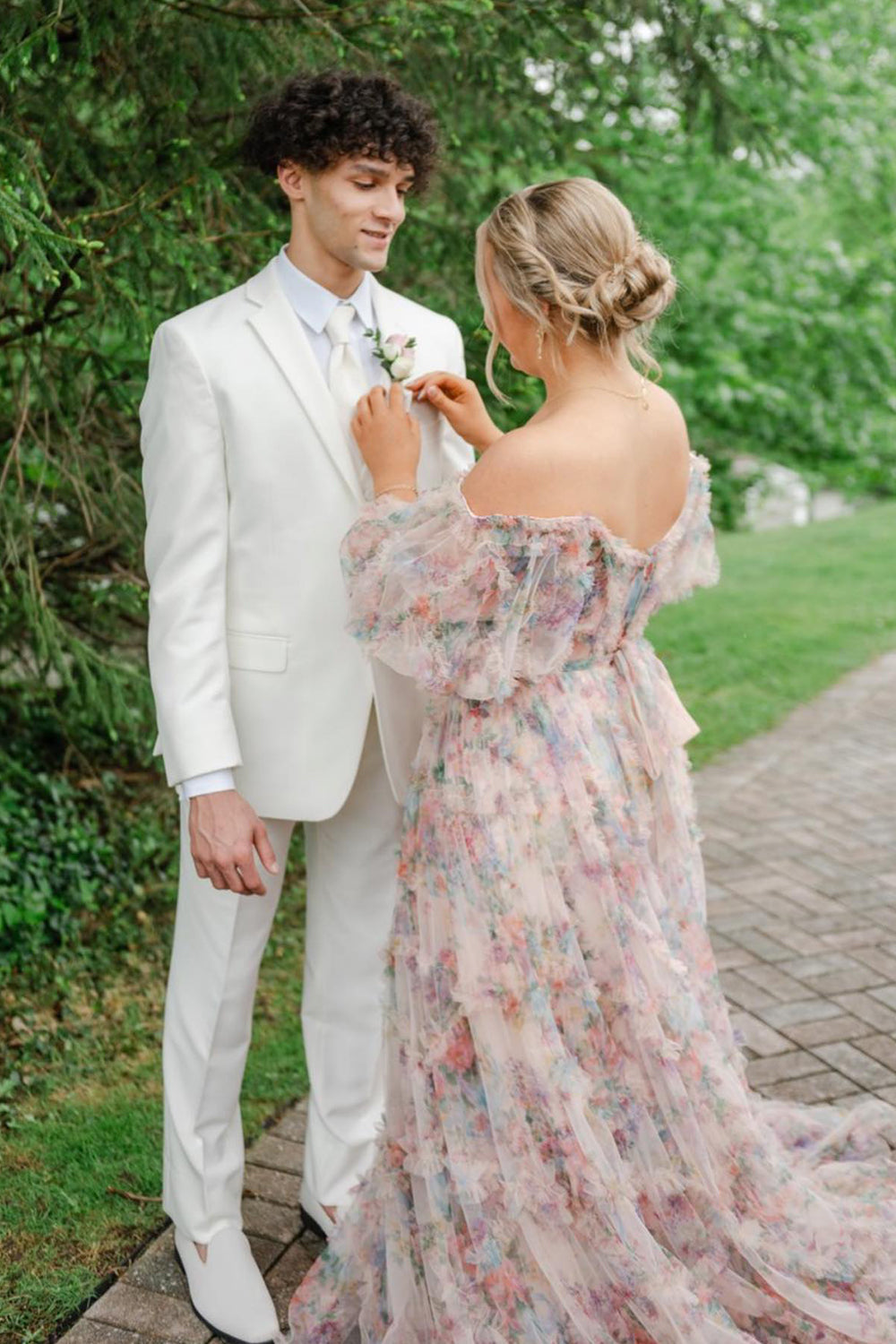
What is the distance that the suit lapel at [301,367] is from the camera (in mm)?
2355

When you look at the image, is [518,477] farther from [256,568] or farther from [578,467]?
[256,568]

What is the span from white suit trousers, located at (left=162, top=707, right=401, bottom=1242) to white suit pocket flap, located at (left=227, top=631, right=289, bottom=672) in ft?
0.71

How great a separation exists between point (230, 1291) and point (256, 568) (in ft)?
4.38

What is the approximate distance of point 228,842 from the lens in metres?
2.30

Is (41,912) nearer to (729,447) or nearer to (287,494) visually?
(287,494)

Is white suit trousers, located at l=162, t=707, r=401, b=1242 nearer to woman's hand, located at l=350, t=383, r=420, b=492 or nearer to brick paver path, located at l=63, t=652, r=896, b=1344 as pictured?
brick paver path, located at l=63, t=652, r=896, b=1344

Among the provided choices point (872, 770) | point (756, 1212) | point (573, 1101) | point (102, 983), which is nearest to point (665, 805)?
point (573, 1101)

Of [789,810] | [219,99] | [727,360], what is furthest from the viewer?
[727,360]

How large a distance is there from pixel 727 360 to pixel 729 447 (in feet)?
7.28

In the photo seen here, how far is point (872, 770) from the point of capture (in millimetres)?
6395

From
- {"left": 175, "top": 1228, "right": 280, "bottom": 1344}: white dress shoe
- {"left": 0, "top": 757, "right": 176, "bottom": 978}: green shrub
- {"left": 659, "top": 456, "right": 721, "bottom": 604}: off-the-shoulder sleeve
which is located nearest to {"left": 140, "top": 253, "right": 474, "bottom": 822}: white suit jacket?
{"left": 659, "top": 456, "right": 721, "bottom": 604}: off-the-shoulder sleeve

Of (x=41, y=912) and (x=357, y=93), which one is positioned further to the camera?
(x=41, y=912)

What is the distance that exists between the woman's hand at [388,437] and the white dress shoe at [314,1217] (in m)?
1.50

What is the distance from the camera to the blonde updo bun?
6.90 feet
